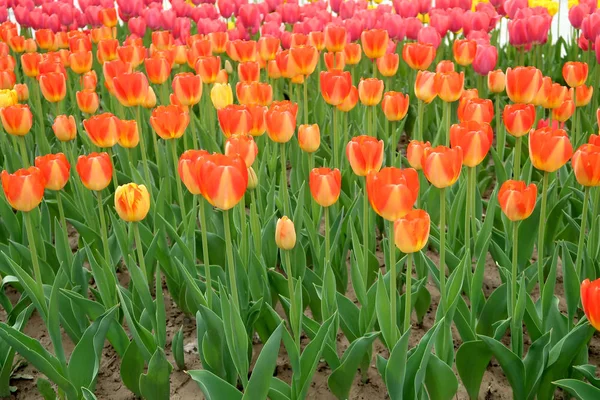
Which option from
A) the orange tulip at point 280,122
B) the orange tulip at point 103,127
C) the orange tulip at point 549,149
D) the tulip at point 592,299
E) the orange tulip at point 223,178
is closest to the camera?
the tulip at point 592,299

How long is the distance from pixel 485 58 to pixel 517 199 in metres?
1.69

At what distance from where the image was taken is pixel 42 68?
128 inches

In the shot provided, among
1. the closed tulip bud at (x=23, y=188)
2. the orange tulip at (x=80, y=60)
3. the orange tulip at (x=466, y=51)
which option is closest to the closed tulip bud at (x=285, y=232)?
the closed tulip bud at (x=23, y=188)

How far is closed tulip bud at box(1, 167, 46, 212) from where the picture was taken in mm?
1882

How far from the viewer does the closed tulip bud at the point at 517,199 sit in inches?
71.0

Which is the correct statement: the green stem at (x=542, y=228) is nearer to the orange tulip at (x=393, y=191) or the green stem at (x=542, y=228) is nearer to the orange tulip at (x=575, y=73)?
the orange tulip at (x=393, y=191)

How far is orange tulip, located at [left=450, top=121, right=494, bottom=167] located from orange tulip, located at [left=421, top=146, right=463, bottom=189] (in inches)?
8.3

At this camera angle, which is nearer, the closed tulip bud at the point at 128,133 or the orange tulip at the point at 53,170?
the orange tulip at the point at 53,170

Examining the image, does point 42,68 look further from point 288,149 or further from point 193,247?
point 193,247

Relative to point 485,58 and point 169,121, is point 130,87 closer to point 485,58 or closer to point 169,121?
point 169,121

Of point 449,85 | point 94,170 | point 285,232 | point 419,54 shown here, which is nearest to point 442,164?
point 285,232

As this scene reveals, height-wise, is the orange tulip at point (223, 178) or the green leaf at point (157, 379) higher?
the orange tulip at point (223, 178)

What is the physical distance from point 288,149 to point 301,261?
1165 mm

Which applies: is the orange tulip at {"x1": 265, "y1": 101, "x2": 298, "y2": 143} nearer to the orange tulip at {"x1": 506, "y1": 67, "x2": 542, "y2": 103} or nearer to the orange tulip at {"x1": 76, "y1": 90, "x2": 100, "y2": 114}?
the orange tulip at {"x1": 506, "y1": 67, "x2": 542, "y2": 103}
